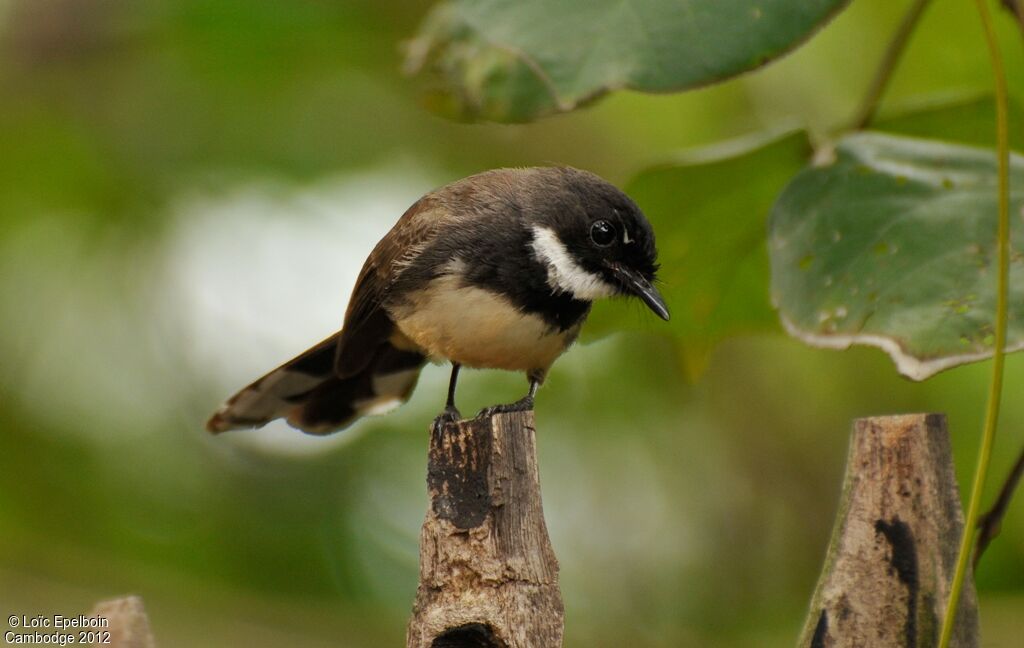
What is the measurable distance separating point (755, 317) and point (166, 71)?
144 inches

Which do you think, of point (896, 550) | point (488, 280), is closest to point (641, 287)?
point (488, 280)

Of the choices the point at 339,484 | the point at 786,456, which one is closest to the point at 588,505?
the point at 786,456

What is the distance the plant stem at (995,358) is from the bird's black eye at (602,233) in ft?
4.49

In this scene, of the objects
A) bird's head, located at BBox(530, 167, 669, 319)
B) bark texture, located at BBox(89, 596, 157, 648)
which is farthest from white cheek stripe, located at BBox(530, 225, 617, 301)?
bark texture, located at BBox(89, 596, 157, 648)

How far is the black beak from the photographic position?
11.0ft

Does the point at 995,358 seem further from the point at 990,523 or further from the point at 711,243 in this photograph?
the point at 711,243

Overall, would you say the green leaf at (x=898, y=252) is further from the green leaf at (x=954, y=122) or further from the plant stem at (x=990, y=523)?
the green leaf at (x=954, y=122)

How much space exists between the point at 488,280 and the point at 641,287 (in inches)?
18.2

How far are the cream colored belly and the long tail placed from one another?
31 cm

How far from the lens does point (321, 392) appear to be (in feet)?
12.9

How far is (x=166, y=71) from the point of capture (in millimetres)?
→ 5879

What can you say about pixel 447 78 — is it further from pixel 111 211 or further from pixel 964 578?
pixel 111 211

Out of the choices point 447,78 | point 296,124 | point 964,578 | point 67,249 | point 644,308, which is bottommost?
point 964,578

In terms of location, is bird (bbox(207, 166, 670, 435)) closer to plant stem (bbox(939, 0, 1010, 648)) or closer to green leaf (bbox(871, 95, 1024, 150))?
green leaf (bbox(871, 95, 1024, 150))
